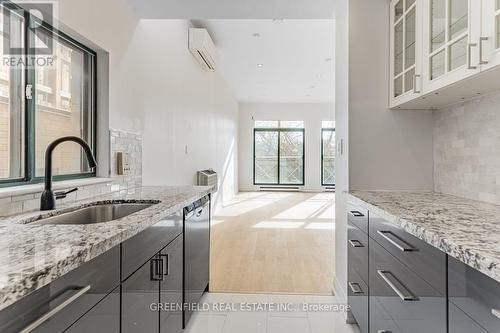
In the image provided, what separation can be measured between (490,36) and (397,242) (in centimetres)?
90

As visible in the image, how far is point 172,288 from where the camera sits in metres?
A: 1.71

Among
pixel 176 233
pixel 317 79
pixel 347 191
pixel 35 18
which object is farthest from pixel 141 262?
pixel 317 79

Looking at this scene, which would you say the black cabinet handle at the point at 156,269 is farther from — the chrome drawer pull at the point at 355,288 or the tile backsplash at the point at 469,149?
the tile backsplash at the point at 469,149

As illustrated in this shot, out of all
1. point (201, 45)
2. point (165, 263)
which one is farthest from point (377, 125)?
point (201, 45)

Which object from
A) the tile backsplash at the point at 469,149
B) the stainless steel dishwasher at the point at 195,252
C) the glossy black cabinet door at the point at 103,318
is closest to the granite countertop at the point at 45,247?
the glossy black cabinet door at the point at 103,318

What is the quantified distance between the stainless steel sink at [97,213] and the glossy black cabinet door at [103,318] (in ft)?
1.98

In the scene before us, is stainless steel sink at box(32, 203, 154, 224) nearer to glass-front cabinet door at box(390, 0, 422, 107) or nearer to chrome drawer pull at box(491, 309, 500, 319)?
chrome drawer pull at box(491, 309, 500, 319)

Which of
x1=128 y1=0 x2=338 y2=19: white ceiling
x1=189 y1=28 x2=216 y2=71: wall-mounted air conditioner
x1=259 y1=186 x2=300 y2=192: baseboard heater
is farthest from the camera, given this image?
x1=259 y1=186 x2=300 y2=192: baseboard heater

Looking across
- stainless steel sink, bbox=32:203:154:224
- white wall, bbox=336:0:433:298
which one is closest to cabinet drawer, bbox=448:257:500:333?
white wall, bbox=336:0:433:298

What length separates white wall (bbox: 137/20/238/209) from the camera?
291 centimetres

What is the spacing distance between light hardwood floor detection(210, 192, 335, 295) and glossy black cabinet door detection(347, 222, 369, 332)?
2.05 ft

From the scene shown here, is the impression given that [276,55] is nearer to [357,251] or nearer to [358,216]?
[358,216]

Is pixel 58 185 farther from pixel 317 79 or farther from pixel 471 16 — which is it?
pixel 317 79

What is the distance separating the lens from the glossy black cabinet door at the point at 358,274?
1814 millimetres
